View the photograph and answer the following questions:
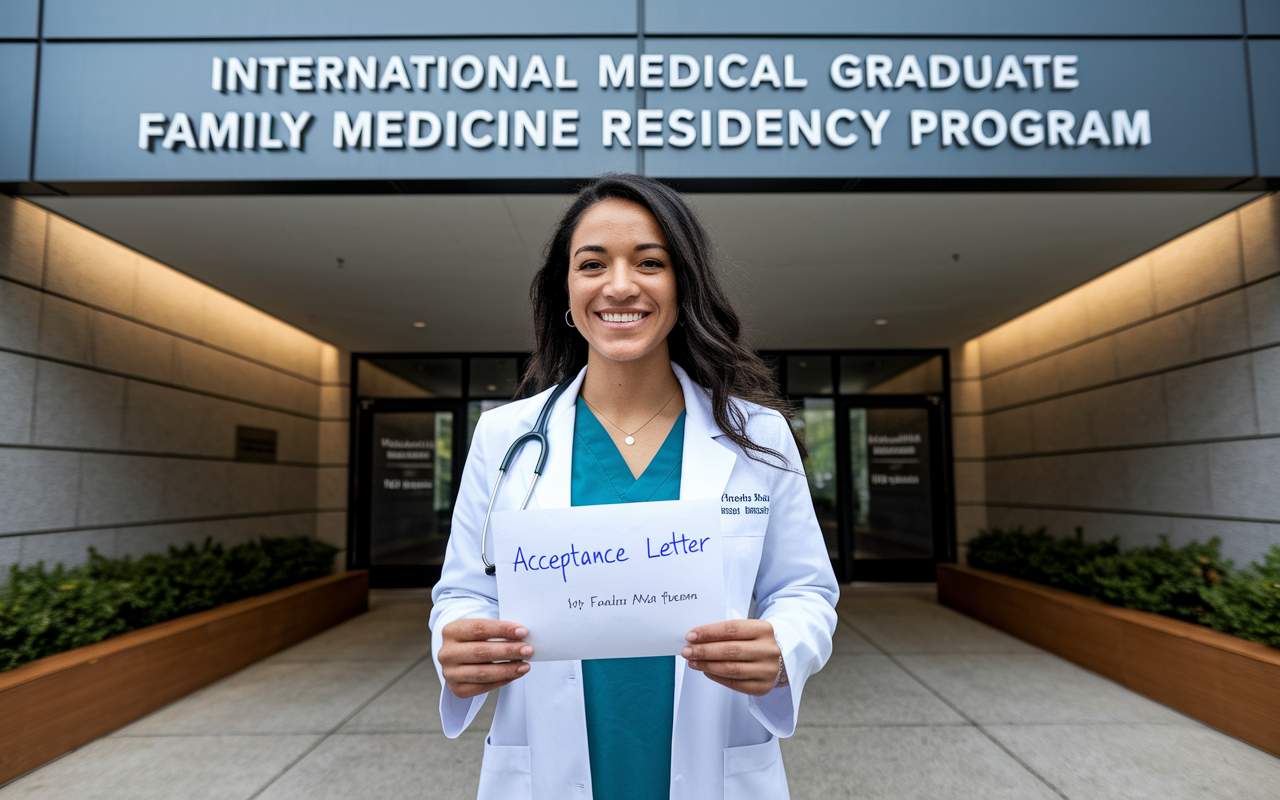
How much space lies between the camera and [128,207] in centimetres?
481

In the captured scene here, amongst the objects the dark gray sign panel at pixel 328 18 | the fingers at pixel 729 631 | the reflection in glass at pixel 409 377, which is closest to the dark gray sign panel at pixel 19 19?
the dark gray sign panel at pixel 328 18

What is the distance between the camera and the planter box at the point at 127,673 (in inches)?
143

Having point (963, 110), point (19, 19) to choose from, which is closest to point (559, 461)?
point (963, 110)

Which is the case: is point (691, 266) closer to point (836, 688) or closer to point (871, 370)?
point (836, 688)

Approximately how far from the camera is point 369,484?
9.84 meters

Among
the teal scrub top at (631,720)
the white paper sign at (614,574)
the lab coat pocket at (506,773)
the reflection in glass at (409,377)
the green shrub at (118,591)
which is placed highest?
the reflection in glass at (409,377)

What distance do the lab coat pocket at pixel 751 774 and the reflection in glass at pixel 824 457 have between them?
8.65m

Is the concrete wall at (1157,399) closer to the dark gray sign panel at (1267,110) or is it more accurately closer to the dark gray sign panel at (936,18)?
the dark gray sign panel at (1267,110)

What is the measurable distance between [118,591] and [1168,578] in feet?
24.8

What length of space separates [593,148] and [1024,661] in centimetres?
531

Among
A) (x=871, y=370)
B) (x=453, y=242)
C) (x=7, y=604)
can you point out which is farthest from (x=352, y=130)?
(x=871, y=370)

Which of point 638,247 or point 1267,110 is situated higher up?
point 1267,110

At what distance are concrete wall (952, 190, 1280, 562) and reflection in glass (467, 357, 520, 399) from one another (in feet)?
22.3

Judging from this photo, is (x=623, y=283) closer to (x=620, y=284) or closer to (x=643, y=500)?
(x=620, y=284)
